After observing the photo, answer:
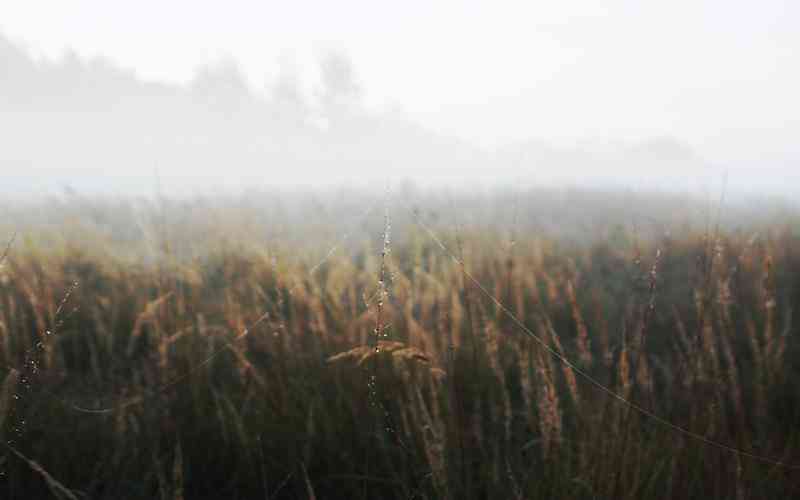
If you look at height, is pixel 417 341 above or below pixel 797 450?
above

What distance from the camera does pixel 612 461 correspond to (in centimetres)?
137

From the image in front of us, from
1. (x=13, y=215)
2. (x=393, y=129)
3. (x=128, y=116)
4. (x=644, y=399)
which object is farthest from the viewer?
(x=393, y=129)

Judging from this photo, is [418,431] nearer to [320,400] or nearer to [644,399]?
[320,400]

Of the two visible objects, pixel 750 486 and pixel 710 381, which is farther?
pixel 710 381

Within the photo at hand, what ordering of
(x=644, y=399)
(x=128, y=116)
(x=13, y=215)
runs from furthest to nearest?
1. (x=128, y=116)
2. (x=13, y=215)
3. (x=644, y=399)

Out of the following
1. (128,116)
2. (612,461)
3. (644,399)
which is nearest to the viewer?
(612,461)

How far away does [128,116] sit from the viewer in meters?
58.3

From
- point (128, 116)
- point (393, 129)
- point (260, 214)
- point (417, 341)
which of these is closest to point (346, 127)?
point (393, 129)

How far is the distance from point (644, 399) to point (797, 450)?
0.51 metres

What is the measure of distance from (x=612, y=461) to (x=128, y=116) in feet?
216

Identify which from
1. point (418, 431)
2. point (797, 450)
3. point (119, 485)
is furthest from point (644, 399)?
point (119, 485)

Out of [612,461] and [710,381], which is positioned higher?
[612,461]

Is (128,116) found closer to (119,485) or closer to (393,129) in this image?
(393,129)

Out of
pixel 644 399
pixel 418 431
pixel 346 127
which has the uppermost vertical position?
pixel 346 127
